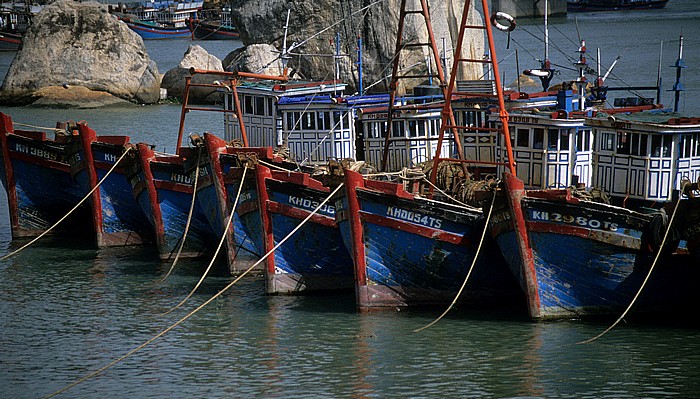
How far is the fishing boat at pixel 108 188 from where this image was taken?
84.8 feet

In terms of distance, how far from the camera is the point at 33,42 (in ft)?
190

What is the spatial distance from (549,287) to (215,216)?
831cm

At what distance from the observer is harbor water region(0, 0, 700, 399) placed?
52.6 ft

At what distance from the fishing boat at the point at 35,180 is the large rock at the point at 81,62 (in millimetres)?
28846

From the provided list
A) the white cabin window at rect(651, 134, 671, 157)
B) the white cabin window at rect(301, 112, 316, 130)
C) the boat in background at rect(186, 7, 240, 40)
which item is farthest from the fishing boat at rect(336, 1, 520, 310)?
the boat in background at rect(186, 7, 240, 40)

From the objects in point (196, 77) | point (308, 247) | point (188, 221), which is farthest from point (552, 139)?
point (196, 77)

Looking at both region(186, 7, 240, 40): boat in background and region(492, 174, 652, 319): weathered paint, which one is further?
region(186, 7, 240, 40): boat in background

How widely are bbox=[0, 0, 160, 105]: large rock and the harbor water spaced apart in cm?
3379

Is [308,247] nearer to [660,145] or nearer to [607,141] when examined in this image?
[607,141]

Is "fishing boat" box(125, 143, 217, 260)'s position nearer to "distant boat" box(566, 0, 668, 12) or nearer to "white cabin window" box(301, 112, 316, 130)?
"white cabin window" box(301, 112, 316, 130)

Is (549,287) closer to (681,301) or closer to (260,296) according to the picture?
(681,301)

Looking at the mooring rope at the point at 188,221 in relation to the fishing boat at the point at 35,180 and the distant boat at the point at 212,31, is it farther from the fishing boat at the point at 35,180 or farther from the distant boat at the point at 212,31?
the distant boat at the point at 212,31

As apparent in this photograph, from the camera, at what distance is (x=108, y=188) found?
86.7 ft

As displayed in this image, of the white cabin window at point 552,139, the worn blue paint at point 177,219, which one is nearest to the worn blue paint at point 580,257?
the white cabin window at point 552,139
